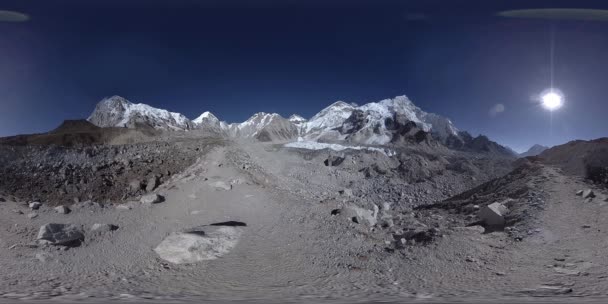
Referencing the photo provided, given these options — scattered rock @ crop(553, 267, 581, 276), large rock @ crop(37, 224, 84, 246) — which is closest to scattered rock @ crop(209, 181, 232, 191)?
large rock @ crop(37, 224, 84, 246)

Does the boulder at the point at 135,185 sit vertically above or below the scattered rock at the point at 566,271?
above

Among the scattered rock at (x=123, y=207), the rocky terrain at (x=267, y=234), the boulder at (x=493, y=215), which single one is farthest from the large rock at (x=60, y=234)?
the boulder at (x=493, y=215)

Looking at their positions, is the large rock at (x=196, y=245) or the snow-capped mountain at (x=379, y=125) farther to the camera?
the snow-capped mountain at (x=379, y=125)

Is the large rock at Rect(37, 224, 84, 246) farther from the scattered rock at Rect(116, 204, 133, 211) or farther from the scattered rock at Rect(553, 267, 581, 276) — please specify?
the scattered rock at Rect(553, 267, 581, 276)

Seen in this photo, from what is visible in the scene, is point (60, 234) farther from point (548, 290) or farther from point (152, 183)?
point (548, 290)

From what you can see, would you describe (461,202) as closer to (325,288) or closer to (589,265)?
(589,265)

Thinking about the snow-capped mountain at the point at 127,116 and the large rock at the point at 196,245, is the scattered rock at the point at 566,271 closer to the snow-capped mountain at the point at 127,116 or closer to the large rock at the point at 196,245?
the large rock at the point at 196,245

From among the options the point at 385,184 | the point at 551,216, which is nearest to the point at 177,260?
the point at 551,216
